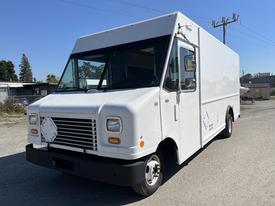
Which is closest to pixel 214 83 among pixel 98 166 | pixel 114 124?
pixel 114 124

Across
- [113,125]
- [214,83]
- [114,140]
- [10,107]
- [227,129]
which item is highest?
[214,83]

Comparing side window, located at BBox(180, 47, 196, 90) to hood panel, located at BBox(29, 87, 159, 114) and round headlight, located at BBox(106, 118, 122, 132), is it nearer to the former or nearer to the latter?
hood panel, located at BBox(29, 87, 159, 114)

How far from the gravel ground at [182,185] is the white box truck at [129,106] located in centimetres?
A: 46

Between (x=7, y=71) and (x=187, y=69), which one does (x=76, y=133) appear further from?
(x=7, y=71)

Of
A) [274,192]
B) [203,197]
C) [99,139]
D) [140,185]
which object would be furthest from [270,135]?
[99,139]

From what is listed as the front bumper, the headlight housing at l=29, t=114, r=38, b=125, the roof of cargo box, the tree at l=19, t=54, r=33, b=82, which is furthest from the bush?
the tree at l=19, t=54, r=33, b=82

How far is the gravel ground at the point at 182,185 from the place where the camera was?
4.62 m

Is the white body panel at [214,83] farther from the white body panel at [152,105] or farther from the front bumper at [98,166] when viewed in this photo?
the front bumper at [98,166]

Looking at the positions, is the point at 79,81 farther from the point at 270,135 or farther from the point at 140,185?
the point at 270,135

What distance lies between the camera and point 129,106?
4043 mm

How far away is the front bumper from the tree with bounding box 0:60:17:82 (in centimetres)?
10193

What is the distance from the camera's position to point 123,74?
5.21m

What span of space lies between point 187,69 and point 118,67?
129 cm

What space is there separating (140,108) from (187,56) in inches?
76.7
